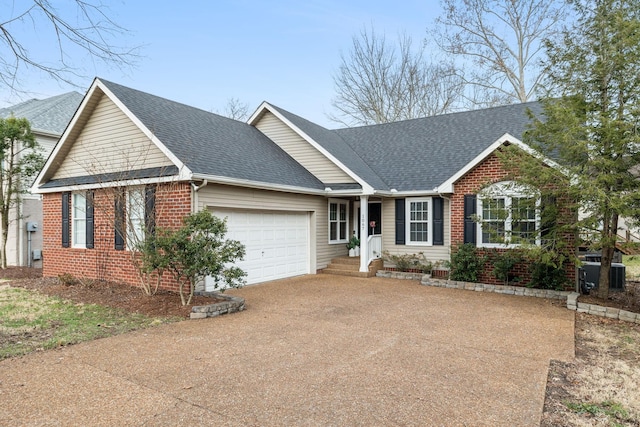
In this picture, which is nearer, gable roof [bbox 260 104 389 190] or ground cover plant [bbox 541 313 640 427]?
ground cover plant [bbox 541 313 640 427]

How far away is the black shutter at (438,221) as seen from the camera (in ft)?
42.1

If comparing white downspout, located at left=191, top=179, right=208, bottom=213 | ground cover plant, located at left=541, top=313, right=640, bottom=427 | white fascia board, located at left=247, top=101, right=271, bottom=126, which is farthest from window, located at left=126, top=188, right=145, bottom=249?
ground cover plant, located at left=541, top=313, right=640, bottom=427

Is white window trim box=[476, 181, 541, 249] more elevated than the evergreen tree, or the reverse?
the evergreen tree

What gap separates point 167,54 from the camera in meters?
9.09

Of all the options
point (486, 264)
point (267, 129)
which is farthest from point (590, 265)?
point (267, 129)

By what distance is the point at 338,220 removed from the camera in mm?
14836

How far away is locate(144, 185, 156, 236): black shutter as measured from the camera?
378 inches

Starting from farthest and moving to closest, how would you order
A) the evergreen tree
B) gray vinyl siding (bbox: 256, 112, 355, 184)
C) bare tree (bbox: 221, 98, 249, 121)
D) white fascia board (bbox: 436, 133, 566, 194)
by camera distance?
bare tree (bbox: 221, 98, 249, 121), gray vinyl siding (bbox: 256, 112, 355, 184), white fascia board (bbox: 436, 133, 566, 194), the evergreen tree

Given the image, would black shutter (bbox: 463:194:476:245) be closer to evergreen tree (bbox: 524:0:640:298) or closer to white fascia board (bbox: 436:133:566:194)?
white fascia board (bbox: 436:133:566:194)

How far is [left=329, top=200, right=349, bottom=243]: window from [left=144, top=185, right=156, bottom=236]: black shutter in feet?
20.7

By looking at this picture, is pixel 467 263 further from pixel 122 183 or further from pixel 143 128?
pixel 122 183

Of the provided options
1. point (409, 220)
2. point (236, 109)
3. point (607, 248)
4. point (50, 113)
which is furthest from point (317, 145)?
point (236, 109)

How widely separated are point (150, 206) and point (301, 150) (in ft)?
20.3

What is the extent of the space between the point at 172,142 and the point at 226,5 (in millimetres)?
4027
